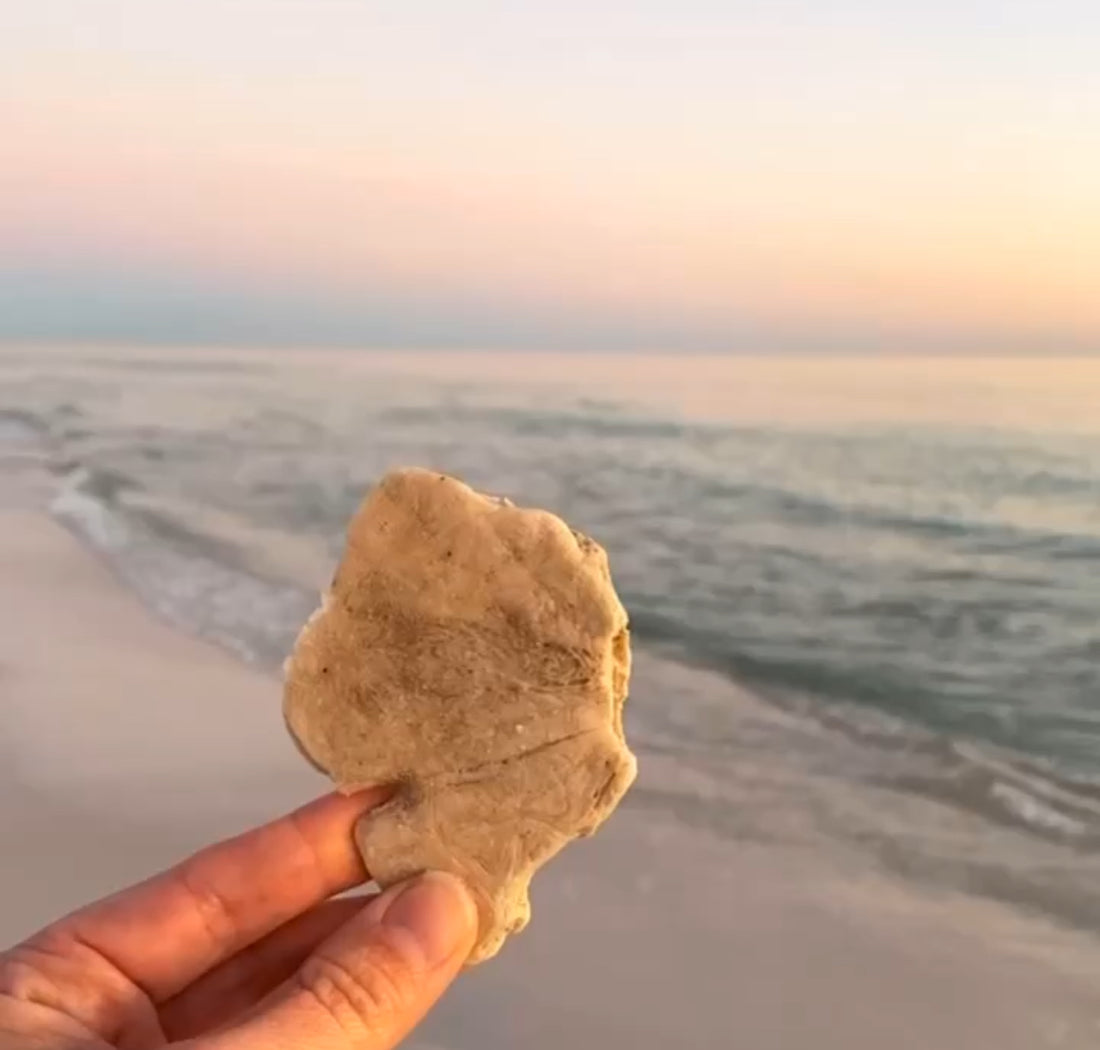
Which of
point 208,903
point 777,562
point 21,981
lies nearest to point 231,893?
point 208,903

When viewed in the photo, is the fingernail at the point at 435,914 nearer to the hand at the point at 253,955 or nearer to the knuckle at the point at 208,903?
the hand at the point at 253,955

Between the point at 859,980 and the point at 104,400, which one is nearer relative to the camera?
the point at 859,980

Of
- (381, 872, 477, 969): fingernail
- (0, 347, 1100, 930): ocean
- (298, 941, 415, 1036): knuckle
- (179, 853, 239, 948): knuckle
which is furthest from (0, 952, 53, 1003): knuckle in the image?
(0, 347, 1100, 930): ocean

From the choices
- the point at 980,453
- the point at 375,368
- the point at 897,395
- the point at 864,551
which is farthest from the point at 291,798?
the point at 375,368

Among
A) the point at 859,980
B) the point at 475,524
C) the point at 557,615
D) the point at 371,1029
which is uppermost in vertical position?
the point at 475,524

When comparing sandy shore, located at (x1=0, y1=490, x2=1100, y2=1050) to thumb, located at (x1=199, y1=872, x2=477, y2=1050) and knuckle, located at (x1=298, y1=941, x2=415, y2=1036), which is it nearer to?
thumb, located at (x1=199, y1=872, x2=477, y2=1050)

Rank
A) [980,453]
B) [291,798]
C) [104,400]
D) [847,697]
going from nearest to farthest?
[291,798]
[847,697]
[980,453]
[104,400]

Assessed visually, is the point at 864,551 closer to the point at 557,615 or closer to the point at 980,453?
the point at 980,453
